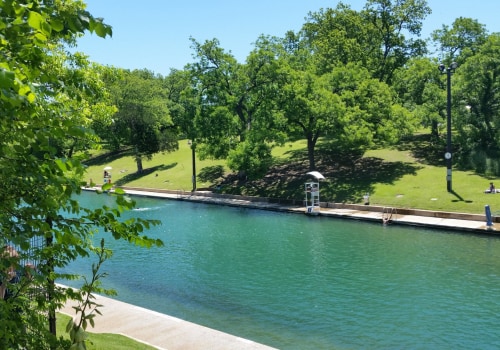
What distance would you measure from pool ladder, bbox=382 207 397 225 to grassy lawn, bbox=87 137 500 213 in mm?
1431

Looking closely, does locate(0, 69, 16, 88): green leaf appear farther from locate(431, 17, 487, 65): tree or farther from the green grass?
locate(431, 17, 487, 65): tree

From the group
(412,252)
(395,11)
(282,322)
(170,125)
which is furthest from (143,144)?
(282,322)

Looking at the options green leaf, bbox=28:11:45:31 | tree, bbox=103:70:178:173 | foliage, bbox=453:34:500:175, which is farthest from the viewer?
tree, bbox=103:70:178:173

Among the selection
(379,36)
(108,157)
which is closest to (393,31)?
(379,36)

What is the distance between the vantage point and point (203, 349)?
12508mm

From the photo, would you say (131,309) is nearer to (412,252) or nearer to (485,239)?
(412,252)

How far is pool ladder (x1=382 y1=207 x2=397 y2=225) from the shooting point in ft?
102

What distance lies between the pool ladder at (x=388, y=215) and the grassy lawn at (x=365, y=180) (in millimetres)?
1431

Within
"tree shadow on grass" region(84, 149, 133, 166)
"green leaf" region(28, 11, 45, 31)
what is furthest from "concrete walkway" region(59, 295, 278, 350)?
"tree shadow on grass" region(84, 149, 133, 166)

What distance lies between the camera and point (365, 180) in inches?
1642

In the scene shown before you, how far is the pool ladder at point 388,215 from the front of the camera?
102 ft

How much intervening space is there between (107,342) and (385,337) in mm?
8212

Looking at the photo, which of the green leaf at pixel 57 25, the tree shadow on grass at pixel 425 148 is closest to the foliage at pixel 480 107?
the tree shadow on grass at pixel 425 148

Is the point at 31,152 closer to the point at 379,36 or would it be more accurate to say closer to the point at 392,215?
the point at 392,215
